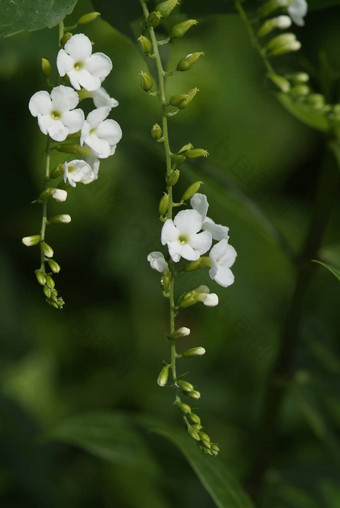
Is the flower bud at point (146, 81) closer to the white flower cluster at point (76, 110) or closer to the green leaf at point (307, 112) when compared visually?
the white flower cluster at point (76, 110)

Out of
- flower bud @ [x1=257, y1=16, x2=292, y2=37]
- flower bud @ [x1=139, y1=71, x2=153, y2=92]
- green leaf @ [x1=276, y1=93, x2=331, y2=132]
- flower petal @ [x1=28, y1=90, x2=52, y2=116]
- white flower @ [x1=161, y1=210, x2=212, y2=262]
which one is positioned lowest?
green leaf @ [x1=276, y1=93, x2=331, y2=132]

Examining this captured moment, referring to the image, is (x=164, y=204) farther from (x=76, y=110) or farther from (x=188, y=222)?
(x=76, y=110)

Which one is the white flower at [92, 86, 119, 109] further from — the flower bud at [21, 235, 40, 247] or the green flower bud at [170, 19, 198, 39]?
the flower bud at [21, 235, 40, 247]

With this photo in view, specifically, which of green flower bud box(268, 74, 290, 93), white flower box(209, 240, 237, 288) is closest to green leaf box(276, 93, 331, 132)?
green flower bud box(268, 74, 290, 93)

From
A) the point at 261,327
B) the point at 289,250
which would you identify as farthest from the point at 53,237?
the point at 289,250

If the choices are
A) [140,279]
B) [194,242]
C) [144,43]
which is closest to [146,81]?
[144,43]

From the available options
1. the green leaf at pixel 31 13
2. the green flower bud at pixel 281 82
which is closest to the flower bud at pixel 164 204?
the green leaf at pixel 31 13

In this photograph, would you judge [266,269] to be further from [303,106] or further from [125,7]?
[125,7]
